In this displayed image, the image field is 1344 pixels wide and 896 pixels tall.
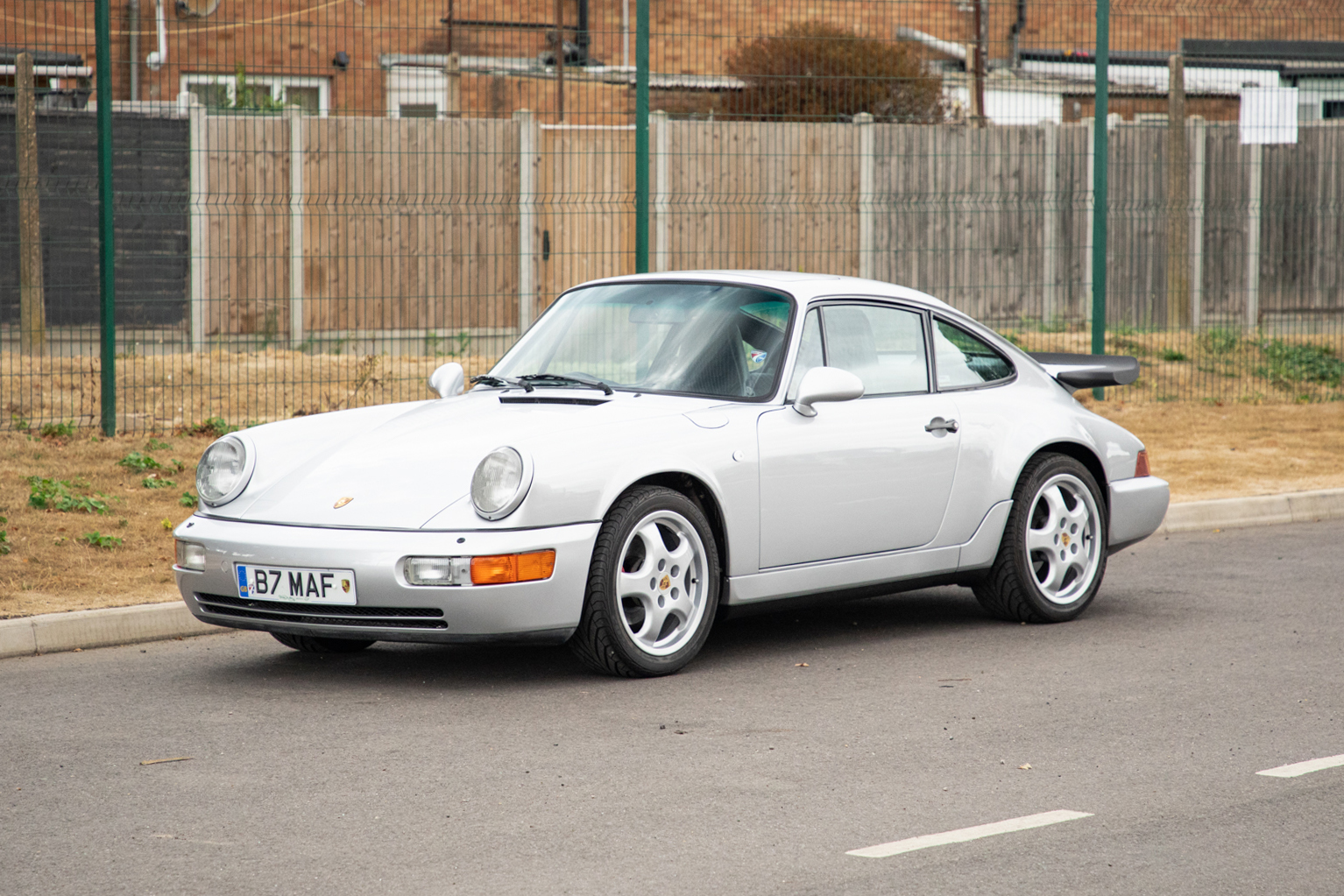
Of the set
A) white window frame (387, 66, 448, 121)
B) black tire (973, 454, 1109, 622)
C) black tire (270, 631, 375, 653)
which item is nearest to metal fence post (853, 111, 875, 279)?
white window frame (387, 66, 448, 121)

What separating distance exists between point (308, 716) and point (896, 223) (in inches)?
471

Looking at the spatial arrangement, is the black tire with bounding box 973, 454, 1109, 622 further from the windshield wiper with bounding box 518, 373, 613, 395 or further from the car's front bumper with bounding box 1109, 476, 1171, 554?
the windshield wiper with bounding box 518, 373, 613, 395

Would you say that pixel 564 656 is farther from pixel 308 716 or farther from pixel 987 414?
pixel 987 414

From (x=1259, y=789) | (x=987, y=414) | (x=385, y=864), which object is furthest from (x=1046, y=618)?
(x=385, y=864)

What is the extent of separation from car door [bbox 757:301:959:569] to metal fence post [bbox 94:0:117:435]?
5.83 meters

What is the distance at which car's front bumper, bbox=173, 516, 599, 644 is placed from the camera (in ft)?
18.9

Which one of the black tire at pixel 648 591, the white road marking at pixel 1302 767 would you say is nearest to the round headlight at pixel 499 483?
the black tire at pixel 648 591

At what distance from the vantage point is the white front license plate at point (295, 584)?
5.82m

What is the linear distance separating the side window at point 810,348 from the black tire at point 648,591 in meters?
0.86

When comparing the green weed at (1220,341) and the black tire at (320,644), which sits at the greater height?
the green weed at (1220,341)

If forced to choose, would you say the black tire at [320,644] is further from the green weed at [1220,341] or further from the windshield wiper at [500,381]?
the green weed at [1220,341]

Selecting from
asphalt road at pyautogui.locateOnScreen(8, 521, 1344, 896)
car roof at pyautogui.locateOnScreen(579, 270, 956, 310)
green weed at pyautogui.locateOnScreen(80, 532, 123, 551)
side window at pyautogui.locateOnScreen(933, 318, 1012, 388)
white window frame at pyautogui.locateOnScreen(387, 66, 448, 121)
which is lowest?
asphalt road at pyautogui.locateOnScreen(8, 521, 1344, 896)

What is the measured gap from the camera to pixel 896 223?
16.8 metres

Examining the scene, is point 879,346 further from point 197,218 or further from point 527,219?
point 527,219
